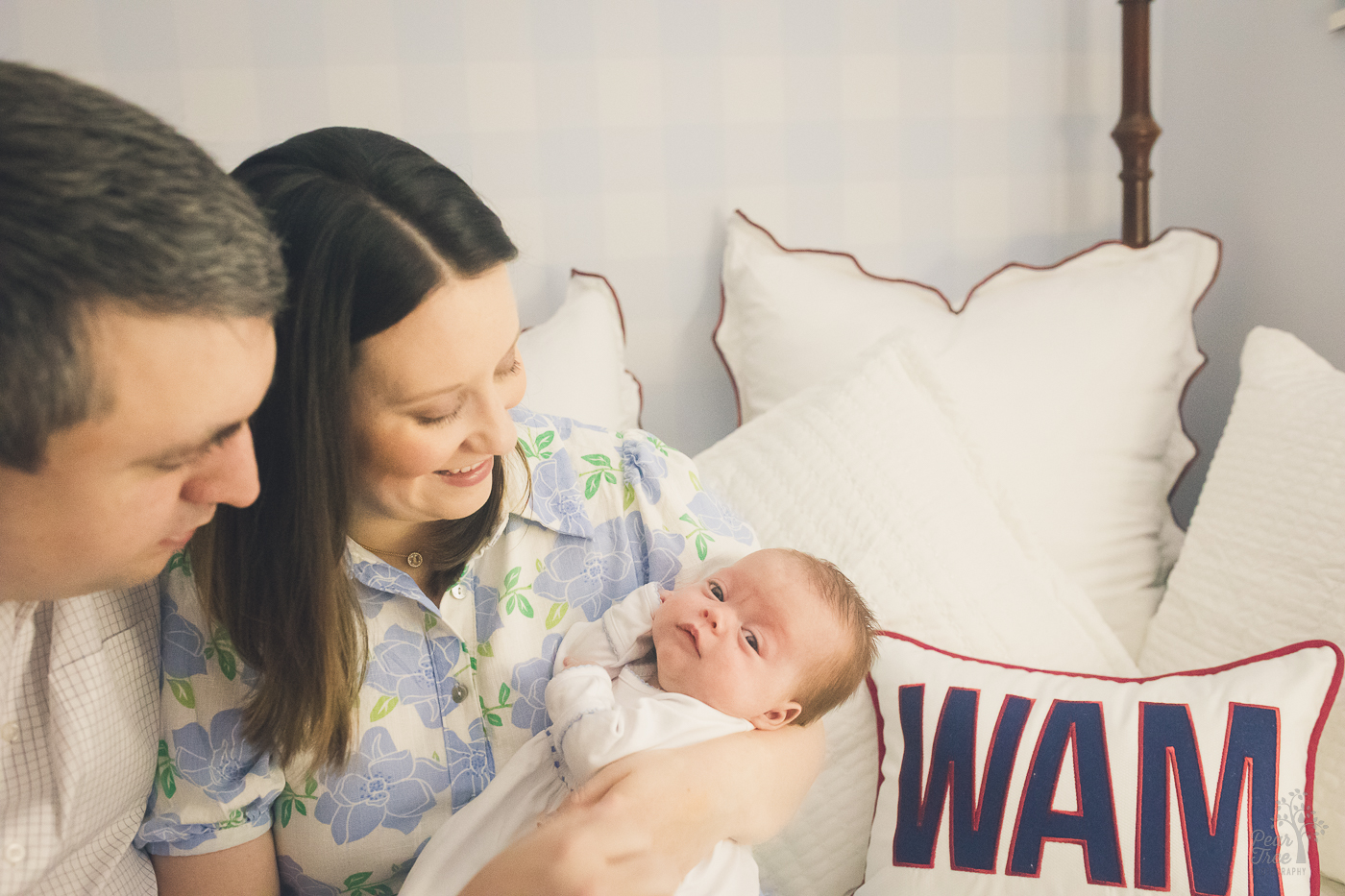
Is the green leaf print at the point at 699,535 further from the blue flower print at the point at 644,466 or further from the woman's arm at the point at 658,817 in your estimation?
the woman's arm at the point at 658,817

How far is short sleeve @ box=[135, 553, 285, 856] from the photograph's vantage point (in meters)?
0.97

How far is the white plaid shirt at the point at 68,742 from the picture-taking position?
0.88m

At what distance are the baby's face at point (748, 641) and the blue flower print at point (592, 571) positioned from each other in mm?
99

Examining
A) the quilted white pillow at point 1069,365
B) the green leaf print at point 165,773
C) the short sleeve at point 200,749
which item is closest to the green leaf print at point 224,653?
the short sleeve at point 200,749

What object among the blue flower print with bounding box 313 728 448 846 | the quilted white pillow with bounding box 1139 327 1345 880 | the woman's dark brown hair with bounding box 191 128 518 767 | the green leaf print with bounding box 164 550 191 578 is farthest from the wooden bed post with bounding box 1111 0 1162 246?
the green leaf print with bounding box 164 550 191 578

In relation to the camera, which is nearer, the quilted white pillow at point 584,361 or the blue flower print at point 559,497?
the blue flower print at point 559,497

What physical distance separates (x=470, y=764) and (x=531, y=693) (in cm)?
11

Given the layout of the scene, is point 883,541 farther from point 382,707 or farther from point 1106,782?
point 382,707

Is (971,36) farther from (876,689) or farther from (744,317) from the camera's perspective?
(876,689)

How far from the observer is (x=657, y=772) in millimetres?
911

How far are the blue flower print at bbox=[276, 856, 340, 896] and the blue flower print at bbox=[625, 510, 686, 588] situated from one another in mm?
529

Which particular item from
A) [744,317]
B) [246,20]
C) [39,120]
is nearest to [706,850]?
[39,120]

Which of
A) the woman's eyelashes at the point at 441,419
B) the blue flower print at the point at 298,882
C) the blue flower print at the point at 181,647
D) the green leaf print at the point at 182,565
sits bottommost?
the blue flower print at the point at 298,882

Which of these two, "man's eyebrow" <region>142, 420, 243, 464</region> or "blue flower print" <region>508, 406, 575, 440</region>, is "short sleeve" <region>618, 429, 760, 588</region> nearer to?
"blue flower print" <region>508, 406, 575, 440</region>
